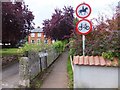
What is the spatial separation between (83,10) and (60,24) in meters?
27.1

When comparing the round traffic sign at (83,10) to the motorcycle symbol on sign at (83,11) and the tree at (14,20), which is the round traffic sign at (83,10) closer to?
the motorcycle symbol on sign at (83,11)

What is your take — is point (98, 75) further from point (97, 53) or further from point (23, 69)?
point (23, 69)

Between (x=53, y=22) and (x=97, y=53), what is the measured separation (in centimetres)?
2833

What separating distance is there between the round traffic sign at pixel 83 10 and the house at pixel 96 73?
1666mm

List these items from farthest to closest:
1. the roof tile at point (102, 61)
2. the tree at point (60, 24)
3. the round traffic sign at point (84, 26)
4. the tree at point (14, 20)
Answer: the tree at point (60, 24) < the tree at point (14, 20) < the round traffic sign at point (84, 26) < the roof tile at point (102, 61)

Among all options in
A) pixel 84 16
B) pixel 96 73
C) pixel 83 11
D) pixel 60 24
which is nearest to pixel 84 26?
pixel 84 16

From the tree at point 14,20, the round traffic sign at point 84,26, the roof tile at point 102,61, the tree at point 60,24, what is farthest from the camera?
the tree at point 60,24

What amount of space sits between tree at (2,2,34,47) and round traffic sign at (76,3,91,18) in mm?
6266

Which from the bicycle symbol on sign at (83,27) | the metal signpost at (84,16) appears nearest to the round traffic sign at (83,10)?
the metal signpost at (84,16)

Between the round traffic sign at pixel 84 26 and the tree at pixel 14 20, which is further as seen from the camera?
the tree at pixel 14 20

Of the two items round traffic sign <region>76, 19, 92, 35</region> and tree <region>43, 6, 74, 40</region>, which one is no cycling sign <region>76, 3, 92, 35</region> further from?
tree <region>43, 6, 74, 40</region>

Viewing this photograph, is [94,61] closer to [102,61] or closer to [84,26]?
[102,61]

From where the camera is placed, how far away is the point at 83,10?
27.7 ft

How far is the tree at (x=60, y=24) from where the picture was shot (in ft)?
115
